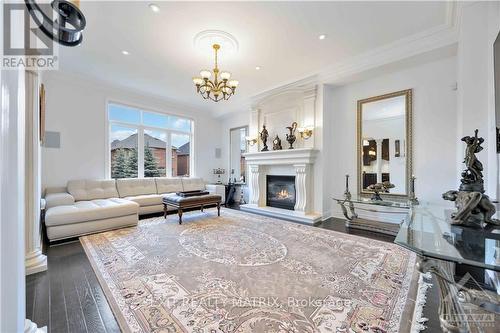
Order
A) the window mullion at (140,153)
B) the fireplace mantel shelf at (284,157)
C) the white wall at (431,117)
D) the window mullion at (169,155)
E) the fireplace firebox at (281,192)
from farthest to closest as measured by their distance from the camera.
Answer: the window mullion at (169,155)
the window mullion at (140,153)
the fireplace firebox at (281,192)
the fireplace mantel shelf at (284,157)
the white wall at (431,117)

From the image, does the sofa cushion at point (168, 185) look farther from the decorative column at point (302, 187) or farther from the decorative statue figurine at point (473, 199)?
the decorative statue figurine at point (473, 199)

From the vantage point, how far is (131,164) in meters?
5.80

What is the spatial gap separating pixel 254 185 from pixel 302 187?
56.9 inches

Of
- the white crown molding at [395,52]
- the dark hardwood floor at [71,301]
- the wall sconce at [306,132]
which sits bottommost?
the dark hardwood floor at [71,301]

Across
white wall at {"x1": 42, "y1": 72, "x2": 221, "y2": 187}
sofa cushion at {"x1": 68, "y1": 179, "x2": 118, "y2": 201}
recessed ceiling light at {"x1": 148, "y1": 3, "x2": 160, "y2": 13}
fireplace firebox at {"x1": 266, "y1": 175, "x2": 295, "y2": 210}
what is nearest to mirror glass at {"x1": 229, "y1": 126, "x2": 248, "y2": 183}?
fireplace firebox at {"x1": 266, "y1": 175, "x2": 295, "y2": 210}

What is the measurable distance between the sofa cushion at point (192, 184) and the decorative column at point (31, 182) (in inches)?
152

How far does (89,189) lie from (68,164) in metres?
0.77

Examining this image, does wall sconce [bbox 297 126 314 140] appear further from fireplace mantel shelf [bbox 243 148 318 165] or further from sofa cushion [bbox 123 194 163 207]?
sofa cushion [bbox 123 194 163 207]

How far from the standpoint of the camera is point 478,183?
1.73 meters

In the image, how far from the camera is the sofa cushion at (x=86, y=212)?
3.13m

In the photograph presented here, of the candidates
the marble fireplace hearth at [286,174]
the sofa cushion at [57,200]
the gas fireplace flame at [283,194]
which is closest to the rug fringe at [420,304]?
the marble fireplace hearth at [286,174]

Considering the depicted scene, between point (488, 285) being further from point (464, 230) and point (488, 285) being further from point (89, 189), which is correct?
point (89, 189)

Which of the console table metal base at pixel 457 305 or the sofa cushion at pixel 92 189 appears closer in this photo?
the console table metal base at pixel 457 305

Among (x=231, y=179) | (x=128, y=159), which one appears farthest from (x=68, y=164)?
(x=231, y=179)
